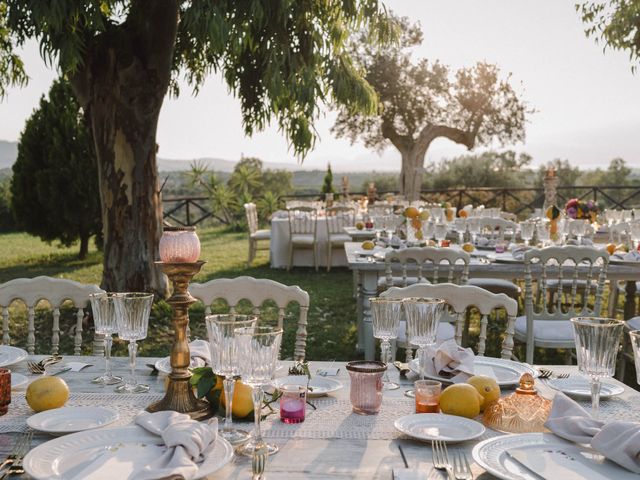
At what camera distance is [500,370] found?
197 centimetres

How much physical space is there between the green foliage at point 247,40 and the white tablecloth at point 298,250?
2974 millimetres

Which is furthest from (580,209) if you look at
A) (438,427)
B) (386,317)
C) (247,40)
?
(438,427)

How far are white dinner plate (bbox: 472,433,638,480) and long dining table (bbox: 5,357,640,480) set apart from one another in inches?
1.2

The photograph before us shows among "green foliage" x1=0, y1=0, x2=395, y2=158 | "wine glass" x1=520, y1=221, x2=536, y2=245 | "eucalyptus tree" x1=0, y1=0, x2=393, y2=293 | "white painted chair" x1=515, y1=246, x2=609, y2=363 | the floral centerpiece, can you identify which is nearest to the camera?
"white painted chair" x1=515, y1=246, x2=609, y2=363

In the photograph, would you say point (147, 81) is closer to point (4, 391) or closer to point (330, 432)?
point (4, 391)

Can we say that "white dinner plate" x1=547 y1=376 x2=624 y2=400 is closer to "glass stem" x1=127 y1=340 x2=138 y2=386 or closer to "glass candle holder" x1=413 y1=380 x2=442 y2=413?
"glass candle holder" x1=413 y1=380 x2=442 y2=413

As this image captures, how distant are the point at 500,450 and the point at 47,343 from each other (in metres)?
4.59

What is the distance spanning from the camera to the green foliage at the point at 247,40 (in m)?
4.42

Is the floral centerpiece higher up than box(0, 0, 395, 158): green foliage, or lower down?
lower down

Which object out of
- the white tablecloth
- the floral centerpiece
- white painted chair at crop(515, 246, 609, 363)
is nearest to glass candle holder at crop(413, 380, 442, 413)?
white painted chair at crop(515, 246, 609, 363)

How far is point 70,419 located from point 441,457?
0.80 meters

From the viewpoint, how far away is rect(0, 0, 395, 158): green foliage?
174 inches

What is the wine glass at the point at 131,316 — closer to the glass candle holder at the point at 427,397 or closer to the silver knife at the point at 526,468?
the glass candle holder at the point at 427,397

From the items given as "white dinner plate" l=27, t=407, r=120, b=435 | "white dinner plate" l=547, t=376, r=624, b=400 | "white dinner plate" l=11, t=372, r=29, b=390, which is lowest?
"white dinner plate" l=11, t=372, r=29, b=390
